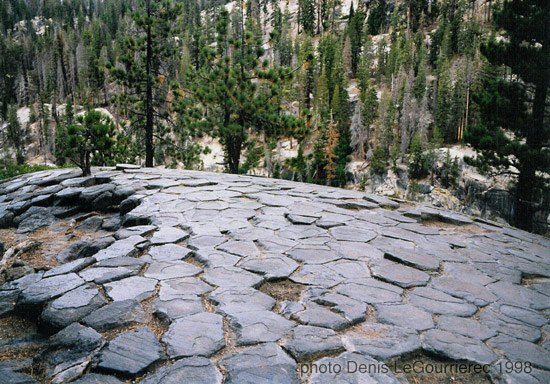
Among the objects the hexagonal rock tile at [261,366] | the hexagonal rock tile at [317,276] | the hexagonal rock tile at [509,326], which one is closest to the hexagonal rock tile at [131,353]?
the hexagonal rock tile at [261,366]

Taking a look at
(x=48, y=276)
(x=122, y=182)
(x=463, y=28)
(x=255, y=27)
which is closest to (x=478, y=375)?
(x=48, y=276)

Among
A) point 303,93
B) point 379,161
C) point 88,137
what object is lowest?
point 379,161

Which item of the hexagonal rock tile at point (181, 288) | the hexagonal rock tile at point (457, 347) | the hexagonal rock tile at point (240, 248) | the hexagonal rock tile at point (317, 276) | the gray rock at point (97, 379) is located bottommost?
the hexagonal rock tile at point (457, 347)

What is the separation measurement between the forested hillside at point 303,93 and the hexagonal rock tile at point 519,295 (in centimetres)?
603

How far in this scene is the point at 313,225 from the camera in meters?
4.09

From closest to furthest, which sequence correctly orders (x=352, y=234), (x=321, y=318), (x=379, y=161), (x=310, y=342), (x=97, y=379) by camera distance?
(x=97, y=379)
(x=310, y=342)
(x=321, y=318)
(x=352, y=234)
(x=379, y=161)

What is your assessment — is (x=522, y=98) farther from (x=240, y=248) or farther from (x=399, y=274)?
(x=240, y=248)

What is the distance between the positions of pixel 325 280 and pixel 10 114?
70261 mm

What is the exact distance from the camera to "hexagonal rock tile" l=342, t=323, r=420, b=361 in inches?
73.6

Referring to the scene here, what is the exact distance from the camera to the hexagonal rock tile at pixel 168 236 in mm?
3399

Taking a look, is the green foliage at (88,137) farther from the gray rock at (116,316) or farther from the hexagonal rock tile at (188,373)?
the hexagonal rock tile at (188,373)

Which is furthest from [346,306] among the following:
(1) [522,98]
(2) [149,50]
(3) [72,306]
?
(2) [149,50]

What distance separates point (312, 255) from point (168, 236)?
143cm

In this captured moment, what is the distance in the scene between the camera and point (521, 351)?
6.41 ft
